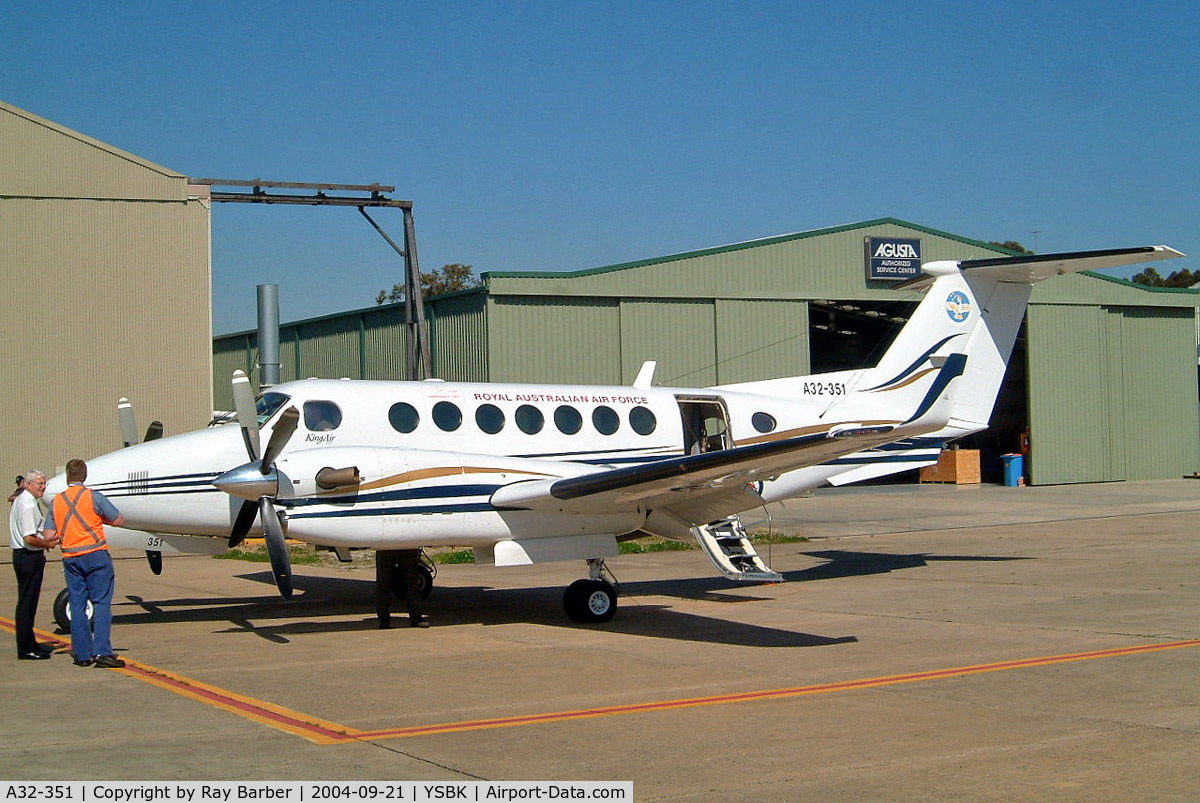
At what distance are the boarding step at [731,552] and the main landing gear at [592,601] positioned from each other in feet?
4.54

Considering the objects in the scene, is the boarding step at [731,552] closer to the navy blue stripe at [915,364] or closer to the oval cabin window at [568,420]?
the oval cabin window at [568,420]

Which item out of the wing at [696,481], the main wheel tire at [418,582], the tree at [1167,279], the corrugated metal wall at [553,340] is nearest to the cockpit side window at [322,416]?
the main wheel tire at [418,582]

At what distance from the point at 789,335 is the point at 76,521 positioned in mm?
24973

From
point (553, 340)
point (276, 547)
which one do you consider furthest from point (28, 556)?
point (553, 340)

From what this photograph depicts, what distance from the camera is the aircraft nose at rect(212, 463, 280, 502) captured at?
11.4m

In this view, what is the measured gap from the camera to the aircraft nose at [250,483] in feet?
37.4

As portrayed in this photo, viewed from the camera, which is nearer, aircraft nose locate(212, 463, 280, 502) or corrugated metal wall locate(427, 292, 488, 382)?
aircraft nose locate(212, 463, 280, 502)

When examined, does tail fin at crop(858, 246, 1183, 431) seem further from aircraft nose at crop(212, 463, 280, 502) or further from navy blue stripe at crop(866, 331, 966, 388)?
aircraft nose at crop(212, 463, 280, 502)

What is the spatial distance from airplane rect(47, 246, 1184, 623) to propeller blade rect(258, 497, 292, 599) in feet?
0.05

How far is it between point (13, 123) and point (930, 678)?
22.3 m

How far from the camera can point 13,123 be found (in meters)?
23.7

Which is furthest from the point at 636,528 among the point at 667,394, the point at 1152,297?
the point at 1152,297

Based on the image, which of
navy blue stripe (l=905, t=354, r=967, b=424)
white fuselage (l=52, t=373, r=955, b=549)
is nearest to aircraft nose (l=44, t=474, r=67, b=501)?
white fuselage (l=52, t=373, r=955, b=549)

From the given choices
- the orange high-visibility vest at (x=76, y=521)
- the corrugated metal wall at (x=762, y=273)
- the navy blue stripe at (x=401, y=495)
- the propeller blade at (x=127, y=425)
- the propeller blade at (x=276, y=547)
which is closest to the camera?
the orange high-visibility vest at (x=76, y=521)
